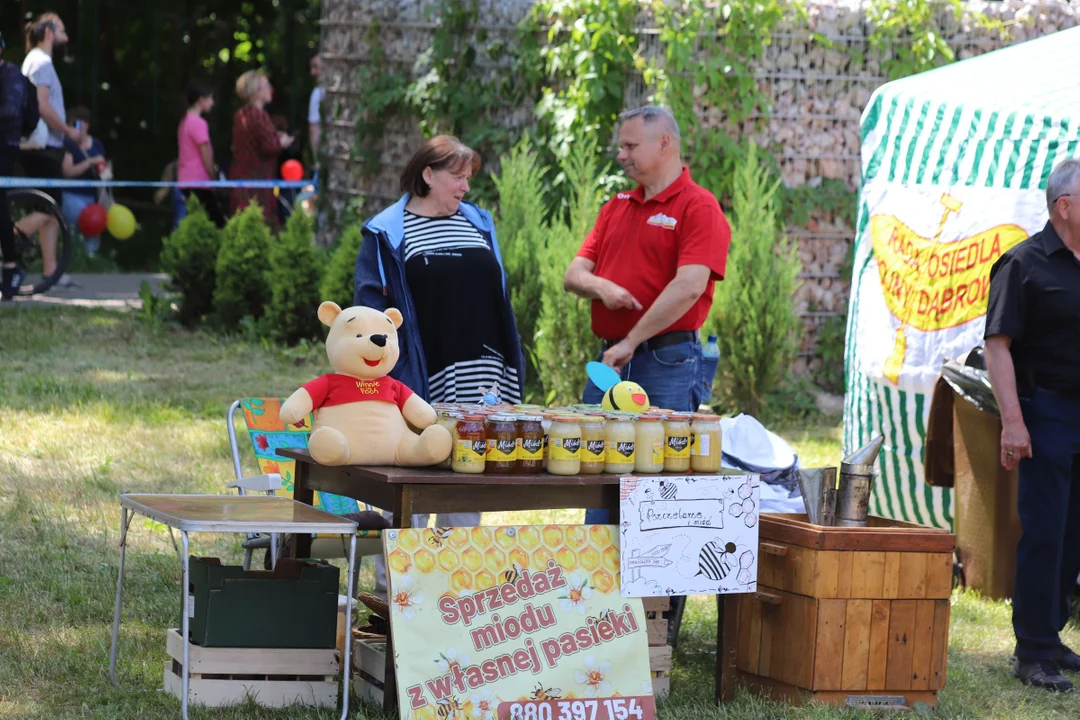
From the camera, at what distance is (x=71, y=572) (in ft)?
19.2

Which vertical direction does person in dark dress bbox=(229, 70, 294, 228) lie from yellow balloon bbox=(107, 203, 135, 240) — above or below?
above

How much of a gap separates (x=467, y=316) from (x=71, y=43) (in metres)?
14.5

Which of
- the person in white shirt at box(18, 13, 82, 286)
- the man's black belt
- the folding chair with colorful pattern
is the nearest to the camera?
the folding chair with colorful pattern

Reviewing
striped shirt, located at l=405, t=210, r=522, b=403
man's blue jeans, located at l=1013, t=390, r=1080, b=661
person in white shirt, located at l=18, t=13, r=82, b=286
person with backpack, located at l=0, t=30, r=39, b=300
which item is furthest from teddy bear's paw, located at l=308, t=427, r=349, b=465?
person in white shirt, located at l=18, t=13, r=82, b=286

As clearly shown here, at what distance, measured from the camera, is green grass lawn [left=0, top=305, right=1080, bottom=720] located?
4.59 m

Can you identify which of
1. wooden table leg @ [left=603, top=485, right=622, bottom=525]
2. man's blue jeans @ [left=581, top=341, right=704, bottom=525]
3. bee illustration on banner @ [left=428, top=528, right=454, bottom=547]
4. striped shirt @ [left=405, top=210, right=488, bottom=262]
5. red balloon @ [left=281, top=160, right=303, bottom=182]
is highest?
red balloon @ [left=281, top=160, right=303, bottom=182]

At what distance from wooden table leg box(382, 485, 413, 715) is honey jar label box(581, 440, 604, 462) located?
539 millimetres

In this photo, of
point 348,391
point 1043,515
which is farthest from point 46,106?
point 1043,515

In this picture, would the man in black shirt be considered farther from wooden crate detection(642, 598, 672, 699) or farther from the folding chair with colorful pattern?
the folding chair with colorful pattern

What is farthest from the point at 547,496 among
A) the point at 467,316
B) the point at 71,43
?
the point at 71,43

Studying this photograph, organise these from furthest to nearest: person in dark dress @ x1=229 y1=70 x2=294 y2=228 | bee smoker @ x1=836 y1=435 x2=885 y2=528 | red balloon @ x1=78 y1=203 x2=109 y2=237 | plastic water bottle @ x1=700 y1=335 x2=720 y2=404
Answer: red balloon @ x1=78 y1=203 x2=109 y2=237
person in dark dress @ x1=229 y1=70 x2=294 y2=228
plastic water bottle @ x1=700 y1=335 x2=720 y2=404
bee smoker @ x1=836 y1=435 x2=885 y2=528

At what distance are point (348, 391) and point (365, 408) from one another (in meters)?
0.08

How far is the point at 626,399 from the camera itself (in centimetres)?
466

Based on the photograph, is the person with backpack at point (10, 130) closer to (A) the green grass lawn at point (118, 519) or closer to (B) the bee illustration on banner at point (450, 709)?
(A) the green grass lawn at point (118, 519)
